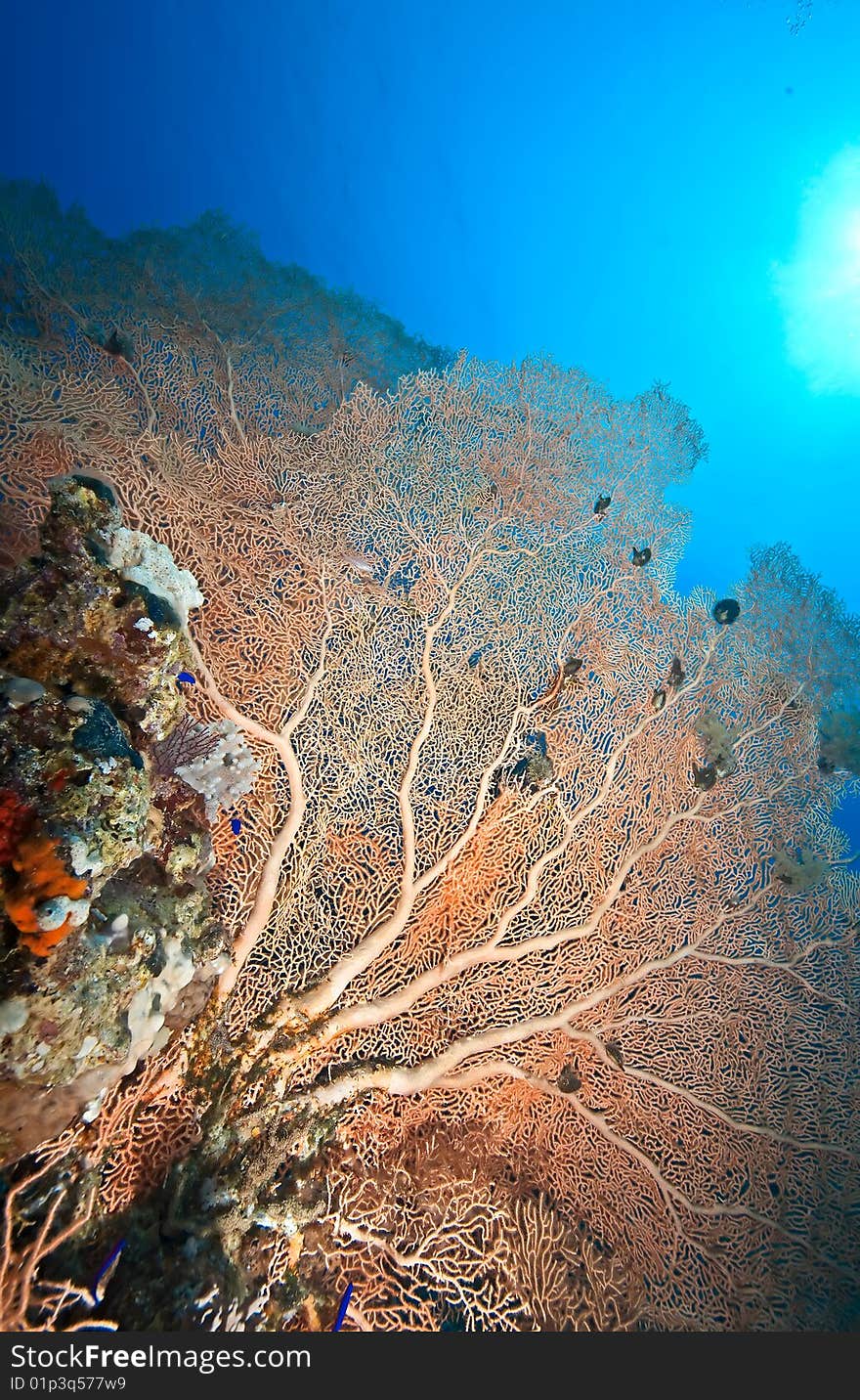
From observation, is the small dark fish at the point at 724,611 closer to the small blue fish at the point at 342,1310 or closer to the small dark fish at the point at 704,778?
the small dark fish at the point at 704,778

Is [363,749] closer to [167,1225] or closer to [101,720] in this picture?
[101,720]

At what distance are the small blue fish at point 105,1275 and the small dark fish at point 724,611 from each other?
6389 millimetres

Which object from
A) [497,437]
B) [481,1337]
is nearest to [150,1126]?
[481,1337]

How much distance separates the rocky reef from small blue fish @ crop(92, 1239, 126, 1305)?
0.53m

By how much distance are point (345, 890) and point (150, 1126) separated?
1462 millimetres

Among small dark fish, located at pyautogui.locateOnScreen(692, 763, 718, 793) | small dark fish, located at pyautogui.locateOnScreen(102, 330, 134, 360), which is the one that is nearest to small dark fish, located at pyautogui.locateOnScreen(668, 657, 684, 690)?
small dark fish, located at pyautogui.locateOnScreen(692, 763, 718, 793)

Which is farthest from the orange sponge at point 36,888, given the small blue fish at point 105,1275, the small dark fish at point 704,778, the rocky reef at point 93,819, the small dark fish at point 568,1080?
the small dark fish at point 704,778

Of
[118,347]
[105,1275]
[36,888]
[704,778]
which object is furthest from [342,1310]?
[118,347]

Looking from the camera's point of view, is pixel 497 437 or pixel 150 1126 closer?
pixel 150 1126

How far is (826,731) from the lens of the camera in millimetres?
7004

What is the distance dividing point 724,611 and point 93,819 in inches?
235

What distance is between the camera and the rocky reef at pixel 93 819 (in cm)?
183

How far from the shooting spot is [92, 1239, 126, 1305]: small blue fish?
2025mm

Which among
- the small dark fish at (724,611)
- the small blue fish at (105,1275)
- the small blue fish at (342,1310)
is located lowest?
the small blue fish at (342,1310)
